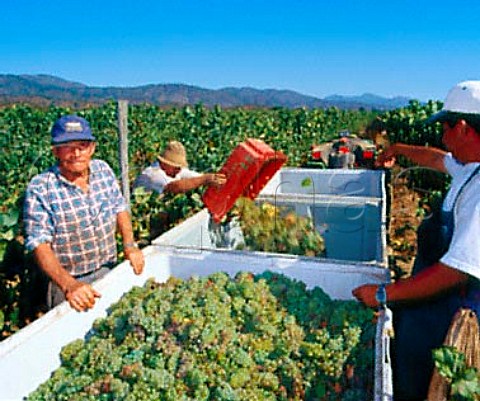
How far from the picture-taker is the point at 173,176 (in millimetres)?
4652

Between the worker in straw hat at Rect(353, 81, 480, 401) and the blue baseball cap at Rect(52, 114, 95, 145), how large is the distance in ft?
5.63

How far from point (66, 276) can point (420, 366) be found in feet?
5.72

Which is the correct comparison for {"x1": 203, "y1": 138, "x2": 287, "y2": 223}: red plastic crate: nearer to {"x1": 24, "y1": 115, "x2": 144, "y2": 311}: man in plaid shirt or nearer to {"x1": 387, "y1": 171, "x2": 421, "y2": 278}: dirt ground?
{"x1": 24, "y1": 115, "x2": 144, "y2": 311}: man in plaid shirt

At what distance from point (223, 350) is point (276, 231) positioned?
1909mm

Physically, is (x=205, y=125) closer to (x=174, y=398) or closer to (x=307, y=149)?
(x=307, y=149)

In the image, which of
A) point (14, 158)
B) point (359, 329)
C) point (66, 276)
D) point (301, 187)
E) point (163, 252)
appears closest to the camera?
point (359, 329)

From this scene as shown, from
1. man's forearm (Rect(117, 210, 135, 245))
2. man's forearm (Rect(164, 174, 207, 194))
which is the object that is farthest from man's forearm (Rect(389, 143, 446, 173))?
man's forearm (Rect(117, 210, 135, 245))

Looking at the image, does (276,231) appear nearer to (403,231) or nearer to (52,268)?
(52,268)

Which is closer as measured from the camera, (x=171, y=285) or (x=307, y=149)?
(x=171, y=285)

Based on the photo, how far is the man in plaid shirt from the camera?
276cm

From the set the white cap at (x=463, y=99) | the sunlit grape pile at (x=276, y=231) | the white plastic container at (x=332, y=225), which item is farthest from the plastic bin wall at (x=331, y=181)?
the white cap at (x=463, y=99)

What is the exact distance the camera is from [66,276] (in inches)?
99.3

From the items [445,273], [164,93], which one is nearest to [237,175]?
[445,273]

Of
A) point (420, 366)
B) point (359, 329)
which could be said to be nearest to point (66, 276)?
point (359, 329)
